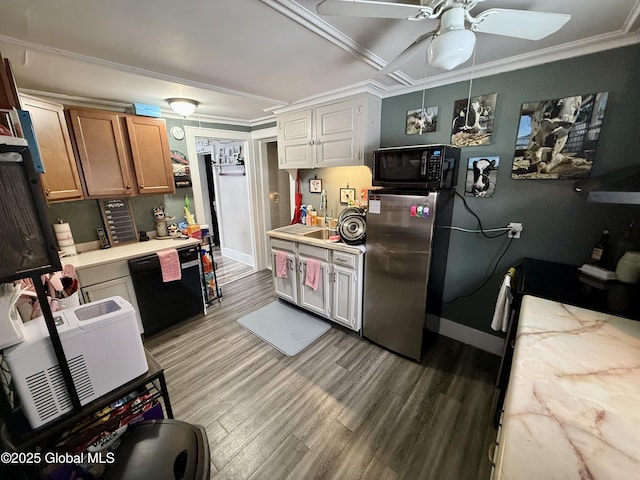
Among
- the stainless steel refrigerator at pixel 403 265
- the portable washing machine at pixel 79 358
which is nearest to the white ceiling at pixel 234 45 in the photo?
the stainless steel refrigerator at pixel 403 265

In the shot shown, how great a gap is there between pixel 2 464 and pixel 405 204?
91.2 inches

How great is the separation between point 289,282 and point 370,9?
2542 mm

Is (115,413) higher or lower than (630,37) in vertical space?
lower

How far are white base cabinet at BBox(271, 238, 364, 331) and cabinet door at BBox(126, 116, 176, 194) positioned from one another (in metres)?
1.41

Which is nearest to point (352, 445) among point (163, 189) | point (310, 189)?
point (310, 189)

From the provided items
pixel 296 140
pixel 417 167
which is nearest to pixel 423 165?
pixel 417 167

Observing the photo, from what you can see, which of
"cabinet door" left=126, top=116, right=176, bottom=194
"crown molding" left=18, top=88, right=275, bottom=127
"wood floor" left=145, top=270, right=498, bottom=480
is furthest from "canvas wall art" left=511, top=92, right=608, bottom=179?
"cabinet door" left=126, top=116, right=176, bottom=194

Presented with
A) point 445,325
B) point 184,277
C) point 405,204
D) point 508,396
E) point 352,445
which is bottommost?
point 352,445

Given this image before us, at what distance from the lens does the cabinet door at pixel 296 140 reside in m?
2.82

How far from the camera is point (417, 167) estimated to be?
192cm

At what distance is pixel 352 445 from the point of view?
5.17 feet

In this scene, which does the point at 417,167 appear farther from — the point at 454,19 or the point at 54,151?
the point at 54,151

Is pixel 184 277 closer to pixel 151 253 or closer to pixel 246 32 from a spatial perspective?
pixel 151 253

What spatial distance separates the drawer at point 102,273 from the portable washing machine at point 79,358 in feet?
4.61
